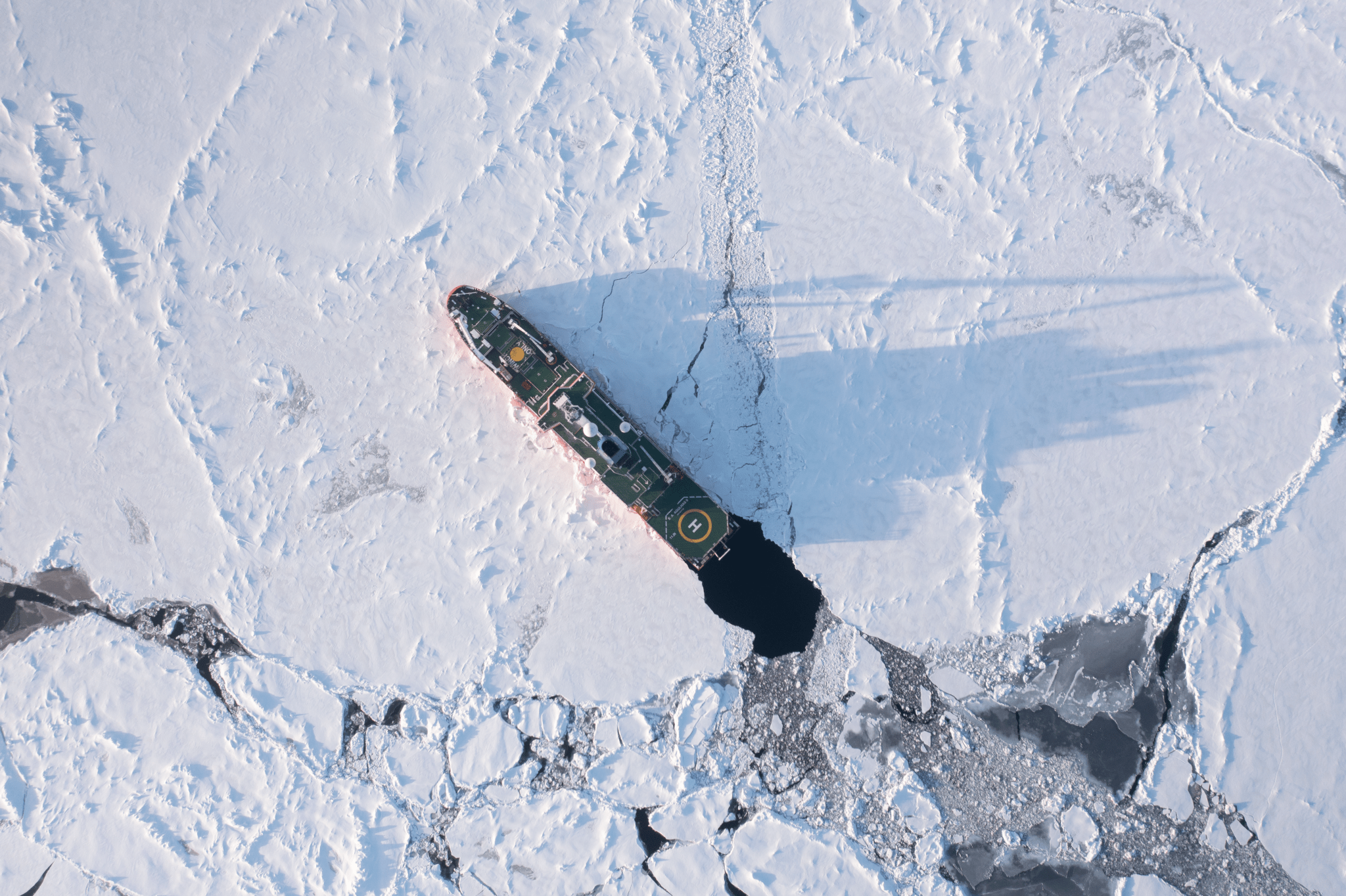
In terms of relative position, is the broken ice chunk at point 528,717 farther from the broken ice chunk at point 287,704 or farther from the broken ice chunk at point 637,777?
the broken ice chunk at point 287,704

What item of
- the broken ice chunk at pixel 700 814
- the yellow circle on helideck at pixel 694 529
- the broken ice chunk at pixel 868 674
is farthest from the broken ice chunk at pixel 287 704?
the broken ice chunk at pixel 868 674

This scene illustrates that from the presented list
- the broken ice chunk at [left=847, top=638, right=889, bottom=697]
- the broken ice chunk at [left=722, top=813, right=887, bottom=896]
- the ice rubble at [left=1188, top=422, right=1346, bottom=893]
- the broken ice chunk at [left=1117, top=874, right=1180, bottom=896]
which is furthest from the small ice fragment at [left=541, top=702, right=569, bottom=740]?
the ice rubble at [left=1188, top=422, right=1346, bottom=893]

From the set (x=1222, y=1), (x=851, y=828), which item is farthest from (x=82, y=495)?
(x=1222, y=1)

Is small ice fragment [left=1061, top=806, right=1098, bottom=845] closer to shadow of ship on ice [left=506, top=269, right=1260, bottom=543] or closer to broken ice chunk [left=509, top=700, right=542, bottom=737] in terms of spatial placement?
shadow of ship on ice [left=506, top=269, right=1260, bottom=543]

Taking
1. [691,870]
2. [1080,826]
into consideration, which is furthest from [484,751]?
[1080,826]

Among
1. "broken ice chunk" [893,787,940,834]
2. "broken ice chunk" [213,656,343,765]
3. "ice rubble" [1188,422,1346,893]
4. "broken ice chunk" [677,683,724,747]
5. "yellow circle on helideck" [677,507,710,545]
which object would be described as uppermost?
"ice rubble" [1188,422,1346,893]

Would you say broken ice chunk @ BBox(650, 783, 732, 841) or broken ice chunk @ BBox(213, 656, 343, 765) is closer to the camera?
broken ice chunk @ BBox(650, 783, 732, 841)
